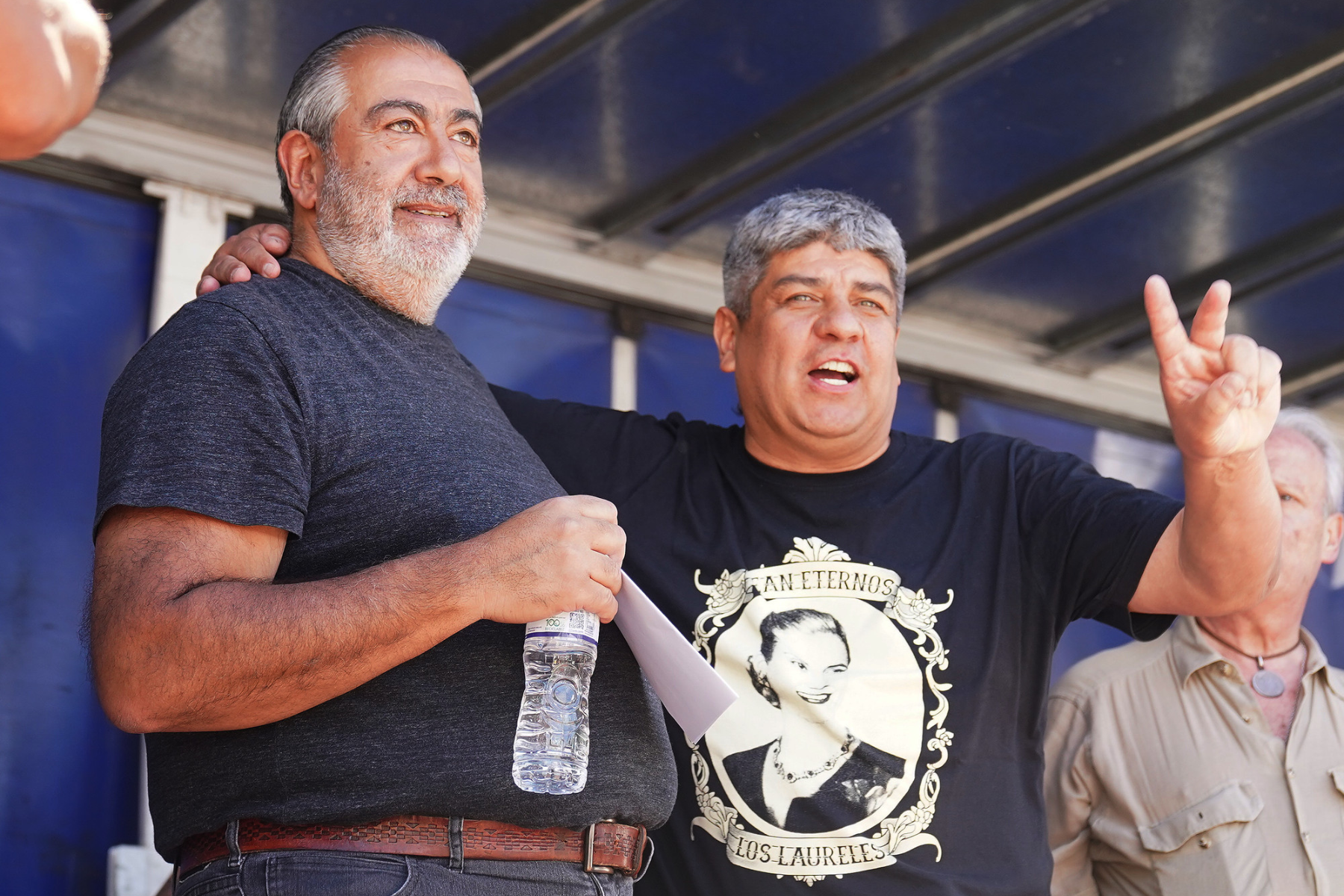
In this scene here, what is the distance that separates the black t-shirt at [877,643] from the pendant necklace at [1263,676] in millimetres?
1146

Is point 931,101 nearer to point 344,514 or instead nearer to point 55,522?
point 344,514

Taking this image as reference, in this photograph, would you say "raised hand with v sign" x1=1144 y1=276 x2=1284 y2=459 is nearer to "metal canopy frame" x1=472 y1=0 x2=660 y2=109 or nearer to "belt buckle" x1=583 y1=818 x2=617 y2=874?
"belt buckle" x1=583 y1=818 x2=617 y2=874

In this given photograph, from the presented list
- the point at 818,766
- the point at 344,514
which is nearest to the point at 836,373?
the point at 818,766

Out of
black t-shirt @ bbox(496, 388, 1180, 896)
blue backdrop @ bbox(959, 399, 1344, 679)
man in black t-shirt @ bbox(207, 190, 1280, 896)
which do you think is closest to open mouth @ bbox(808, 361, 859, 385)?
man in black t-shirt @ bbox(207, 190, 1280, 896)

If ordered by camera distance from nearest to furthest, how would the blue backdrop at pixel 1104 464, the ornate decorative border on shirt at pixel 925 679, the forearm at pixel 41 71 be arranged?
1. the forearm at pixel 41 71
2. the ornate decorative border on shirt at pixel 925 679
3. the blue backdrop at pixel 1104 464

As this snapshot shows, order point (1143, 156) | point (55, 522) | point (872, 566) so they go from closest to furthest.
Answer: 1. point (872, 566)
2. point (55, 522)
3. point (1143, 156)

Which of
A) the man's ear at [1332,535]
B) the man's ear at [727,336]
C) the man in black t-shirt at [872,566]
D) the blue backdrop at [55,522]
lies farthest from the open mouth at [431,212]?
the man's ear at [1332,535]

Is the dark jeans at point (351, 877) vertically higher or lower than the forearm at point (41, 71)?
lower

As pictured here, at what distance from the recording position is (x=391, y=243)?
2.36 meters

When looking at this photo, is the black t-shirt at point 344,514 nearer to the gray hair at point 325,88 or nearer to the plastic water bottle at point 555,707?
the plastic water bottle at point 555,707

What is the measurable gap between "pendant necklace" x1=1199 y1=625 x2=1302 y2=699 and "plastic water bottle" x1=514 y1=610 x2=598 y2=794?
2.28 m

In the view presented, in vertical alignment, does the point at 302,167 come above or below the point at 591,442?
above

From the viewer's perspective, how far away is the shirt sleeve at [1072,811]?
3633mm

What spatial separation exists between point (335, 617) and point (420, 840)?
12.5 inches
